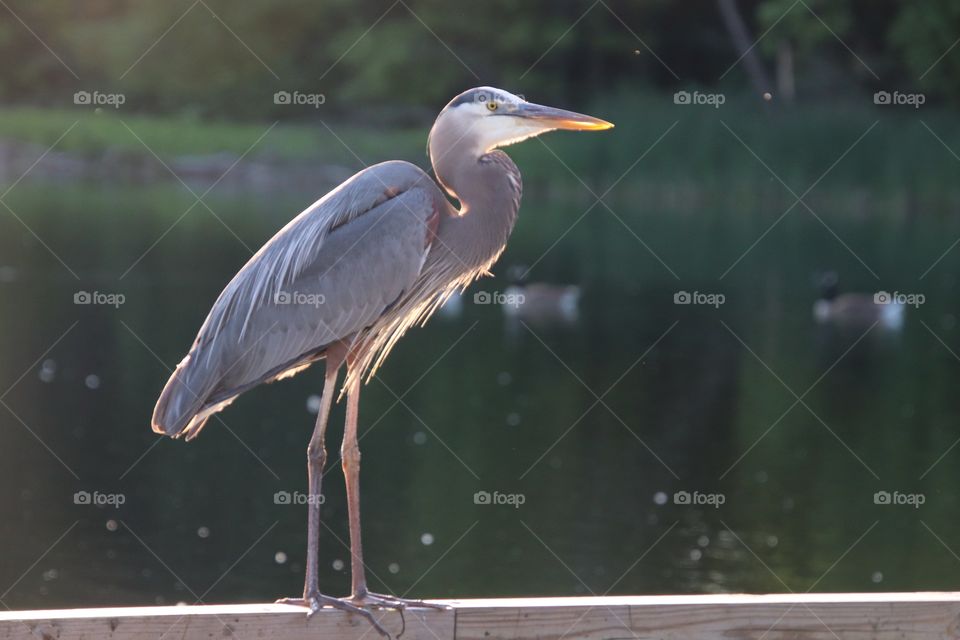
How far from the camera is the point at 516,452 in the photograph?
10562mm

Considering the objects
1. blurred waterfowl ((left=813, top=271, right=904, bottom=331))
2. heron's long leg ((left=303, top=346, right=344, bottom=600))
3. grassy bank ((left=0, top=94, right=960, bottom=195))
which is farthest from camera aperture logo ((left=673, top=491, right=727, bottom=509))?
grassy bank ((left=0, top=94, right=960, bottom=195))

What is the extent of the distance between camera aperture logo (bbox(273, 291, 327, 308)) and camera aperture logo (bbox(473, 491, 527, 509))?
467 cm

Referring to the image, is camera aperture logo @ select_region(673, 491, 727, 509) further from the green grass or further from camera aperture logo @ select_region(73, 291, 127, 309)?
the green grass

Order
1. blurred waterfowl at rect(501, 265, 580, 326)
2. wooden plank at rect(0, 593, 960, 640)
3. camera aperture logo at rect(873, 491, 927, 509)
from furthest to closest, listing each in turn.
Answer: blurred waterfowl at rect(501, 265, 580, 326) → camera aperture logo at rect(873, 491, 927, 509) → wooden plank at rect(0, 593, 960, 640)

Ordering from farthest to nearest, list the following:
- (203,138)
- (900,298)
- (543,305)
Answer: (203,138), (900,298), (543,305)

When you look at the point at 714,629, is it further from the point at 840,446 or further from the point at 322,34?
the point at 322,34

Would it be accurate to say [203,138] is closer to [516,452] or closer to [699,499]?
[516,452]

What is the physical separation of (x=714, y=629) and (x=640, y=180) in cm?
2678

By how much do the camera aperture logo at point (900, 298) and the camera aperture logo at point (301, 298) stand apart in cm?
1328

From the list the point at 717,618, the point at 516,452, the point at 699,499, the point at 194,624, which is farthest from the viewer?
the point at 516,452

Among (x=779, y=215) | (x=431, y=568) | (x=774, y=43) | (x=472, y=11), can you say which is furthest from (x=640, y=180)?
(x=431, y=568)

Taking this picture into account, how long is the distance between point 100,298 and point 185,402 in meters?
12.3

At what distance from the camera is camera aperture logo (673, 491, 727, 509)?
31.2 ft

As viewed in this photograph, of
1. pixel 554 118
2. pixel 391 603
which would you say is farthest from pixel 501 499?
pixel 391 603
